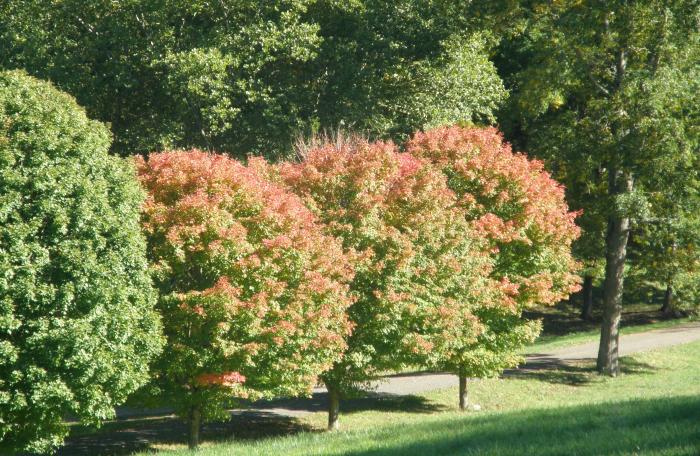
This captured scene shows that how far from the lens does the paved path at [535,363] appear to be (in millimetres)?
25828

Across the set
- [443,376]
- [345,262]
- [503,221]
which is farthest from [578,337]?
[345,262]

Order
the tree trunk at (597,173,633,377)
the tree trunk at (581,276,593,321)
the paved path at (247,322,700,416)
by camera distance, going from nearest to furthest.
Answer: the paved path at (247,322,700,416) < the tree trunk at (597,173,633,377) < the tree trunk at (581,276,593,321)

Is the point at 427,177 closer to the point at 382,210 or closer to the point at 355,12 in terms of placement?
the point at 382,210

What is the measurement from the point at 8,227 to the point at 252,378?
6041mm

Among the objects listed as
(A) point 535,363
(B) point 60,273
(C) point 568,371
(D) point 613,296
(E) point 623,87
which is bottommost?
(C) point 568,371

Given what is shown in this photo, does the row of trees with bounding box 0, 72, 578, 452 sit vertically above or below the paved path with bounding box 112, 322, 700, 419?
above

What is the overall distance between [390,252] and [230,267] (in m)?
4.39

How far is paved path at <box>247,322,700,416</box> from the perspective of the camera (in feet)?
84.7

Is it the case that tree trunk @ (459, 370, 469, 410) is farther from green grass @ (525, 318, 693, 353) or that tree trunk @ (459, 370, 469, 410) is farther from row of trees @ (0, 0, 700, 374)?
green grass @ (525, 318, 693, 353)

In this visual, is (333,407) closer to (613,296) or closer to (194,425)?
(194,425)

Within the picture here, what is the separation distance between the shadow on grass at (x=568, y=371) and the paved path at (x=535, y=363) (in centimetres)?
15

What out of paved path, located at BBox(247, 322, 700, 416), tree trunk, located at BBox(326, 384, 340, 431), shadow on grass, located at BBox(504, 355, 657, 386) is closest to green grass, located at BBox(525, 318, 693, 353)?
paved path, located at BBox(247, 322, 700, 416)

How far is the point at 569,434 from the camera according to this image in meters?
10.7

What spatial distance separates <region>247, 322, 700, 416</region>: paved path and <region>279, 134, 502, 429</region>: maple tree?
189 centimetres
